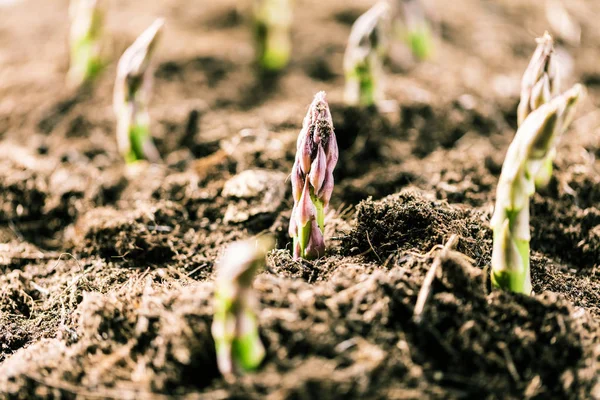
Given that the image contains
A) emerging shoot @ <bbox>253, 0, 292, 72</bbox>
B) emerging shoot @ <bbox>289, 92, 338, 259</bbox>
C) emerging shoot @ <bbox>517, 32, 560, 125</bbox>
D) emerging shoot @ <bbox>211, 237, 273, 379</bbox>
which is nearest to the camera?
emerging shoot @ <bbox>211, 237, 273, 379</bbox>

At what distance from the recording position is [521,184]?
5.59 feet

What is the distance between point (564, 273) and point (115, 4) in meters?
4.74

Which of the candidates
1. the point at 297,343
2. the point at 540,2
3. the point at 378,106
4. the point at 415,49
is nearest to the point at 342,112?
the point at 378,106

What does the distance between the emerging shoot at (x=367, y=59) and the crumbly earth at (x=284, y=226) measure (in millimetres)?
114

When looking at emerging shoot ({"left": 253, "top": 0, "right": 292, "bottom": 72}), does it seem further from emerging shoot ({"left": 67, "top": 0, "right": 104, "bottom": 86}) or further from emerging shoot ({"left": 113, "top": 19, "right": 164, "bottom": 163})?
emerging shoot ({"left": 113, "top": 19, "right": 164, "bottom": 163})

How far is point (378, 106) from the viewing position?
3.43 metres

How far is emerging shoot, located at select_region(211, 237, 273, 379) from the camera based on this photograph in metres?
1.39

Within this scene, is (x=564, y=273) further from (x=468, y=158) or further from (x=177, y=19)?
(x=177, y=19)

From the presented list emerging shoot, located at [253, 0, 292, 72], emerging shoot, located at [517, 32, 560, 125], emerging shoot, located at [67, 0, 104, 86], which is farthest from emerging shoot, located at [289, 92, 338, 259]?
emerging shoot, located at [67, 0, 104, 86]

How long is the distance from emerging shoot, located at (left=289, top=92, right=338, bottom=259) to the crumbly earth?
113 millimetres

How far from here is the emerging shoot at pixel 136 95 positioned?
3000mm

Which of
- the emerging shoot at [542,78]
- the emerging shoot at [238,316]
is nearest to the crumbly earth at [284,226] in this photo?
the emerging shoot at [238,316]

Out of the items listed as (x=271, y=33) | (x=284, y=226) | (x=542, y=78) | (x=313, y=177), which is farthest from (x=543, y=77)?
(x=271, y=33)

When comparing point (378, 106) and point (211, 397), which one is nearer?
point (211, 397)
